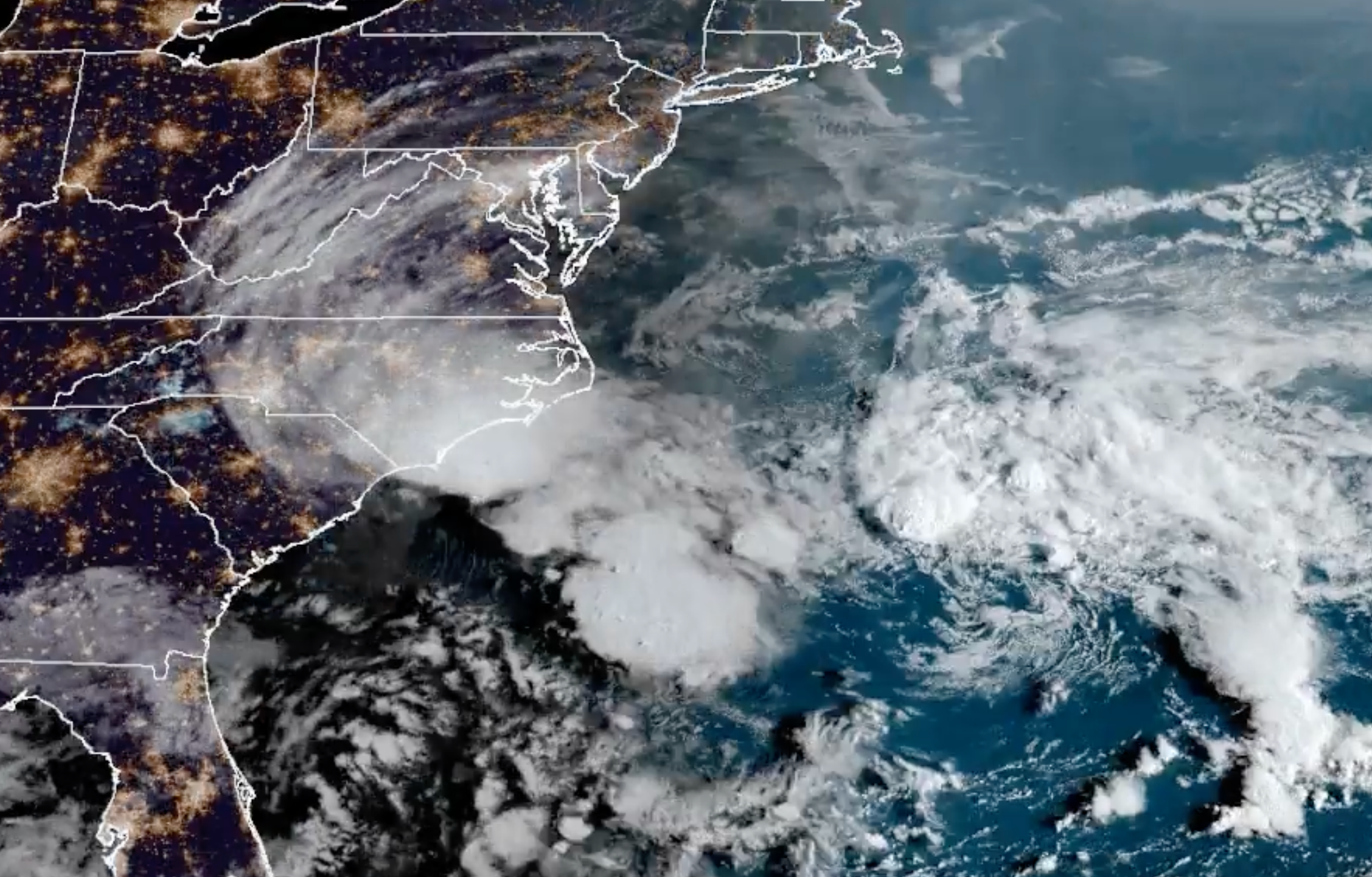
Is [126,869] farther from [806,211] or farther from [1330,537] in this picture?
[1330,537]

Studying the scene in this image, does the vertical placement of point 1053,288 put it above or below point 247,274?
above

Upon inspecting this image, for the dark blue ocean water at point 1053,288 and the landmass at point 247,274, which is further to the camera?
the landmass at point 247,274

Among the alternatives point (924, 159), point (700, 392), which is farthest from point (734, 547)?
point (924, 159)

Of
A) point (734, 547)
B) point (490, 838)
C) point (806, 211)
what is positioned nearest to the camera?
point (490, 838)

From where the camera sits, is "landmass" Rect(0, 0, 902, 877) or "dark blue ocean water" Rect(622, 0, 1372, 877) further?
"landmass" Rect(0, 0, 902, 877)

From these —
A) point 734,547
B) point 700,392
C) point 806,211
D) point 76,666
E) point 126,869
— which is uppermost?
point 806,211

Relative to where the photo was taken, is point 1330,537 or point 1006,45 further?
point 1006,45

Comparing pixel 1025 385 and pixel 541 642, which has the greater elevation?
pixel 1025 385

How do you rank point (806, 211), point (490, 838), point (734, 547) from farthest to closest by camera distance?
point (806, 211) < point (734, 547) < point (490, 838)
